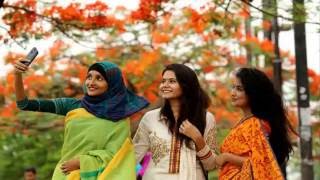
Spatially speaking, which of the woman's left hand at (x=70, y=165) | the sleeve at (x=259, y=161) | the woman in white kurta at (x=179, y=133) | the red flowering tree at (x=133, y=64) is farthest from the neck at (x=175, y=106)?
the red flowering tree at (x=133, y=64)

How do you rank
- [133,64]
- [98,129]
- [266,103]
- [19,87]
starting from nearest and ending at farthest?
[98,129]
[19,87]
[266,103]
[133,64]

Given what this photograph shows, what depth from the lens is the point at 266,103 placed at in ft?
17.5

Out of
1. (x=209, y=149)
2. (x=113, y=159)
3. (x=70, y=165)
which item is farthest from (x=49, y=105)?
(x=209, y=149)

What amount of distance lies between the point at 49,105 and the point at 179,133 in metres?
0.89

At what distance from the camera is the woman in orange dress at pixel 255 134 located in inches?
204

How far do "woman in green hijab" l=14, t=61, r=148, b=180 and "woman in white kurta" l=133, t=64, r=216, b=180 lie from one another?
0.80 ft

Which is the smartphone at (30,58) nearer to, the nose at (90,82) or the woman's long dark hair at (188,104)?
the nose at (90,82)

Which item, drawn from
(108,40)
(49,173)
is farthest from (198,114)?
(108,40)

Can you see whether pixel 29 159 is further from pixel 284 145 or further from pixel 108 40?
pixel 284 145

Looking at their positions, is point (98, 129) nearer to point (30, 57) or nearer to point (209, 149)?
point (30, 57)

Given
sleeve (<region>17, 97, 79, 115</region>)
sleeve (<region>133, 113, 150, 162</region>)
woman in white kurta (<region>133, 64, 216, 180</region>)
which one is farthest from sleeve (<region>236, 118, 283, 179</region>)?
sleeve (<region>17, 97, 79, 115</region>)

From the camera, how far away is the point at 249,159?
5.17 metres

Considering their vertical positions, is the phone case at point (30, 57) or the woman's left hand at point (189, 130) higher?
the phone case at point (30, 57)

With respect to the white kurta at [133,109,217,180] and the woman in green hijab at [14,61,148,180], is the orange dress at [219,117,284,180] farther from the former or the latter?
the woman in green hijab at [14,61,148,180]
